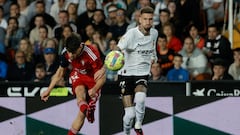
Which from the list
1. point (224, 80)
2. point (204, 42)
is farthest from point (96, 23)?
point (224, 80)

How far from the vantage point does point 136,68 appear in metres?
14.7

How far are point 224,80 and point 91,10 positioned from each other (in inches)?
172

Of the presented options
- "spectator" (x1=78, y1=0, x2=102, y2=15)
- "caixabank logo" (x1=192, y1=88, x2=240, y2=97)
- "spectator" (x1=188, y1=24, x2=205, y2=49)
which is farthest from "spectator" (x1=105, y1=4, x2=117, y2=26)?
"caixabank logo" (x1=192, y1=88, x2=240, y2=97)

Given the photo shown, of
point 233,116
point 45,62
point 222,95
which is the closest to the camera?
point 233,116

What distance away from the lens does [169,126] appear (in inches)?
596

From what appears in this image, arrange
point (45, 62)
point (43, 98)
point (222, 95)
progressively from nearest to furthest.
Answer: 1. point (43, 98)
2. point (222, 95)
3. point (45, 62)

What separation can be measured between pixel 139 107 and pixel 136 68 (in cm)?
62

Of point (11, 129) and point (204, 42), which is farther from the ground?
point (204, 42)

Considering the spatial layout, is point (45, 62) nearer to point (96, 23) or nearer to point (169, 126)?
point (96, 23)

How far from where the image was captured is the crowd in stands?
1792cm

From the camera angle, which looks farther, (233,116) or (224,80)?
(224,80)

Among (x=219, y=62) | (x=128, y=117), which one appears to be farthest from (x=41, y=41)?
(x=128, y=117)

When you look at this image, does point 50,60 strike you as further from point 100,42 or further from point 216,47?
point 216,47

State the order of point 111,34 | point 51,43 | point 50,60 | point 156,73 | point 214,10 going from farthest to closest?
1. point 214,10
2. point 111,34
3. point 51,43
4. point 50,60
5. point 156,73
